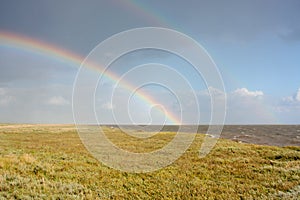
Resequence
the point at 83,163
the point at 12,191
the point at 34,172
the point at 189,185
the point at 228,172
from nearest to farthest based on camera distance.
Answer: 1. the point at 12,191
2. the point at 189,185
3. the point at 34,172
4. the point at 228,172
5. the point at 83,163

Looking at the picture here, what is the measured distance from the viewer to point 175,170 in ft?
67.9

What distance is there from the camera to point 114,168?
20906 millimetres

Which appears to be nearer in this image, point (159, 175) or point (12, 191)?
point (12, 191)

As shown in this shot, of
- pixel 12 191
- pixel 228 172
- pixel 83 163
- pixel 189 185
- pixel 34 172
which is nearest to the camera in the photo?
pixel 12 191

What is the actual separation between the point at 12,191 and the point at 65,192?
2545 millimetres

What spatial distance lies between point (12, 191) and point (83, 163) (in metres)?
8.65

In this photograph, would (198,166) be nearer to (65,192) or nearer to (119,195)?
(119,195)

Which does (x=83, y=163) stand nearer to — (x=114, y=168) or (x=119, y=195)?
(x=114, y=168)

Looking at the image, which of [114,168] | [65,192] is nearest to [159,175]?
[114,168]

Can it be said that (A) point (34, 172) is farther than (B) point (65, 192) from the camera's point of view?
Yes

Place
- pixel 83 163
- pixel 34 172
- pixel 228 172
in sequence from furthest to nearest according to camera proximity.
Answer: pixel 83 163 < pixel 228 172 < pixel 34 172

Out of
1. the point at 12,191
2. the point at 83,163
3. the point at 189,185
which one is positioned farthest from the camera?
the point at 83,163

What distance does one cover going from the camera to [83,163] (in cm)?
Answer: 2233

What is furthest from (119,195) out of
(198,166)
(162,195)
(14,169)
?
(198,166)
